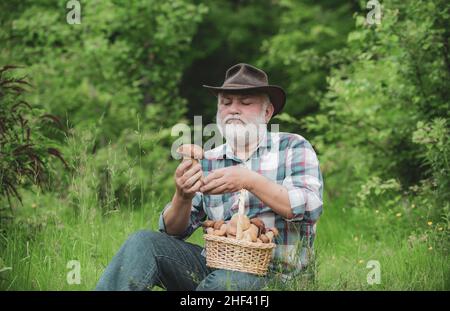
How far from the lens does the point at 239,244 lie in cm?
294

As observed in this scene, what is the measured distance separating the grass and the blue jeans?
230 mm

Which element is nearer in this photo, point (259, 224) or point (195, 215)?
point (259, 224)

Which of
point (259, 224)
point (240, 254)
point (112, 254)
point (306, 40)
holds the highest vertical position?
point (306, 40)

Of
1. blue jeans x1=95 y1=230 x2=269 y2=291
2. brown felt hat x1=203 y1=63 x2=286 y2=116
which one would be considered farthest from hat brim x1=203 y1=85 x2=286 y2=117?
blue jeans x1=95 y1=230 x2=269 y2=291

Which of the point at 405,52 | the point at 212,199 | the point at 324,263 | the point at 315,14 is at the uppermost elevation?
the point at 315,14

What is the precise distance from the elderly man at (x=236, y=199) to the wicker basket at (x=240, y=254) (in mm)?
81

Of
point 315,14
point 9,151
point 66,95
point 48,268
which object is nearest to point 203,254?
point 48,268

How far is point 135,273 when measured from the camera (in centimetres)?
308

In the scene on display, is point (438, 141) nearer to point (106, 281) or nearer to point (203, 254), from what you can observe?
point (203, 254)

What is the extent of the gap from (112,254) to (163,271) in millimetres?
953

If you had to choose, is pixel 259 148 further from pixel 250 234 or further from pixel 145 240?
pixel 145 240

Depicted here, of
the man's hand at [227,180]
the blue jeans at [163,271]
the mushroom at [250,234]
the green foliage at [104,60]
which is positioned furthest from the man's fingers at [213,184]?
the green foliage at [104,60]

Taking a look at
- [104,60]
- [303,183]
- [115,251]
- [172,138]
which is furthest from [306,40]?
[303,183]

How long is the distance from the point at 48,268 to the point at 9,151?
36.8 inches
